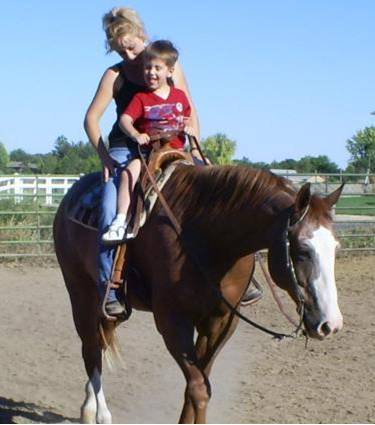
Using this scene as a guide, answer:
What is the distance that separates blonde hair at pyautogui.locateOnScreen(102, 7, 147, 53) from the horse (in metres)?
0.93

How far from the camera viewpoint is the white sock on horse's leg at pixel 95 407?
5473mm

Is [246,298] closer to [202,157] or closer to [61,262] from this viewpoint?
[202,157]

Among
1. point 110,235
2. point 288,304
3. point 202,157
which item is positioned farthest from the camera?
point 288,304

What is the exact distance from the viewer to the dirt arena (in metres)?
5.64

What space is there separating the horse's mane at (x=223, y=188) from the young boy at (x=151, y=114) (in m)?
0.25

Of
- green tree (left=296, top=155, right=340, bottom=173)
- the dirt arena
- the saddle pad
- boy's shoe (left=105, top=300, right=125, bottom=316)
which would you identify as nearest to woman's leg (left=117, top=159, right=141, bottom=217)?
the saddle pad

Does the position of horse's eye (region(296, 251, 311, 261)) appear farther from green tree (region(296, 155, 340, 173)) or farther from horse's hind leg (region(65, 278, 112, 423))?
green tree (region(296, 155, 340, 173))

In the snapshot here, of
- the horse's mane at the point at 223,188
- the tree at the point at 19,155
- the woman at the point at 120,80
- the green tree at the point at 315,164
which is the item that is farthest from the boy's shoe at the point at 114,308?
the tree at the point at 19,155

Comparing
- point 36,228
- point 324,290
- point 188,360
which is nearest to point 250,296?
point 188,360

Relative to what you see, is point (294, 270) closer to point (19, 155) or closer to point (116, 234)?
point (116, 234)

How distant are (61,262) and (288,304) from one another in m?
4.75

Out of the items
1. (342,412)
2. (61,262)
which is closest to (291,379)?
(342,412)

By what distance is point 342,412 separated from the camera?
5.48 metres

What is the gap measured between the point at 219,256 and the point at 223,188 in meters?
0.35
